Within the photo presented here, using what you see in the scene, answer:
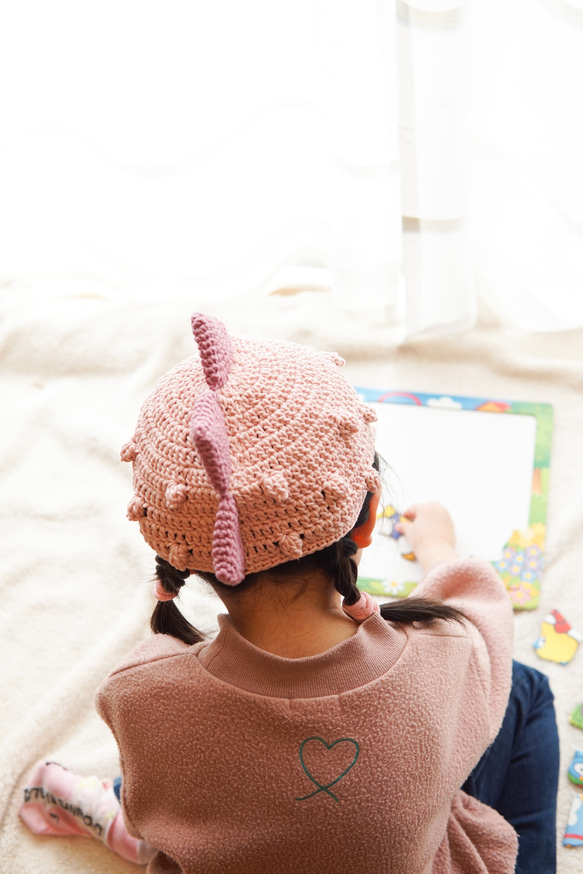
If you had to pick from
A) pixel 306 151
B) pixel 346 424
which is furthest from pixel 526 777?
pixel 306 151

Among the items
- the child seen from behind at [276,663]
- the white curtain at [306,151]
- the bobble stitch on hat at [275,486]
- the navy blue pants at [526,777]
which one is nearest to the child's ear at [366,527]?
the child seen from behind at [276,663]

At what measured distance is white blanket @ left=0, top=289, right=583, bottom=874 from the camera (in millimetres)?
886

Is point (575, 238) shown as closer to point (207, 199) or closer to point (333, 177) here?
point (333, 177)

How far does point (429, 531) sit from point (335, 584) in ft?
1.37

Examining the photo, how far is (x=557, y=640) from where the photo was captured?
3.01ft

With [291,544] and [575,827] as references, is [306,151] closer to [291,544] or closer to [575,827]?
[291,544]

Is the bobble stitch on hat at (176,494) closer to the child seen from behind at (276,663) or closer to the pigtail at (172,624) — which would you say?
the child seen from behind at (276,663)

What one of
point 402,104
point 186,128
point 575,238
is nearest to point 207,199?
point 186,128

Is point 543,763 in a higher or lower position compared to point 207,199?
lower

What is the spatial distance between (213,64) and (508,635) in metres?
0.84

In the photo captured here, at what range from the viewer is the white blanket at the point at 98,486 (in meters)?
0.89

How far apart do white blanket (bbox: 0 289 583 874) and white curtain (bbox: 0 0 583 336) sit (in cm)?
6

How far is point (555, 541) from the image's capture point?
38.9 inches

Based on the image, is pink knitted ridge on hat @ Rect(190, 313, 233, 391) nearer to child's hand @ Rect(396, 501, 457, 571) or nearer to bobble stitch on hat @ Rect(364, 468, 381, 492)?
bobble stitch on hat @ Rect(364, 468, 381, 492)
